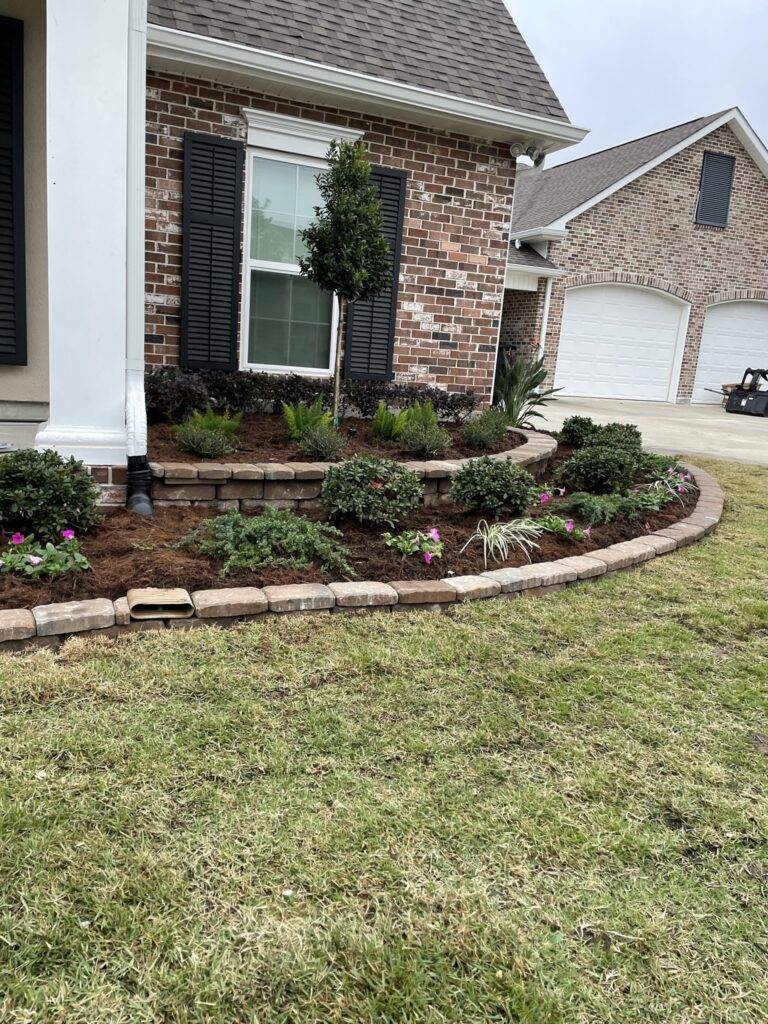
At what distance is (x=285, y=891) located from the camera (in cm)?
166

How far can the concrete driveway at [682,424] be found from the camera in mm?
9211

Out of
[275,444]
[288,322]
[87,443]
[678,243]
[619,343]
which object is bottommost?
Result: [275,444]

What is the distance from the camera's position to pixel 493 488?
4332mm

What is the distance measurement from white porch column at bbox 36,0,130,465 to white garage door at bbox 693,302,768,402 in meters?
17.0

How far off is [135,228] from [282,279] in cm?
247

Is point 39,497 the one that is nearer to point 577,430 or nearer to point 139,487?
point 139,487

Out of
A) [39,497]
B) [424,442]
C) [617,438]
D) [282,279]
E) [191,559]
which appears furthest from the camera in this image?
[282,279]

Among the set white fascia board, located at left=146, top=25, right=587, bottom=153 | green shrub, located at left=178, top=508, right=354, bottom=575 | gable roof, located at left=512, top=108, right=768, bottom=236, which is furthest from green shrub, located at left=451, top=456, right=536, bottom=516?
gable roof, located at left=512, top=108, right=768, bottom=236

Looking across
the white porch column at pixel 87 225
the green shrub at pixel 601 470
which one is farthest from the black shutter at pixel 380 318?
the white porch column at pixel 87 225

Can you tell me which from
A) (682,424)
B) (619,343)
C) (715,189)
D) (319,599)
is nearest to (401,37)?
(319,599)

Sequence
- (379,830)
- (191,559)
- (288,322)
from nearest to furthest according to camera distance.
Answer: (379,830)
(191,559)
(288,322)

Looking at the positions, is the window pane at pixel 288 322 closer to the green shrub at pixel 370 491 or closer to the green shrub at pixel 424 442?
the green shrub at pixel 424 442

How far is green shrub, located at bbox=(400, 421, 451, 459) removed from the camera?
525cm

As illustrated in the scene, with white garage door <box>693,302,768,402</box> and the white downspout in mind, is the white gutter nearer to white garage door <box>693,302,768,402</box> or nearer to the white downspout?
the white downspout
